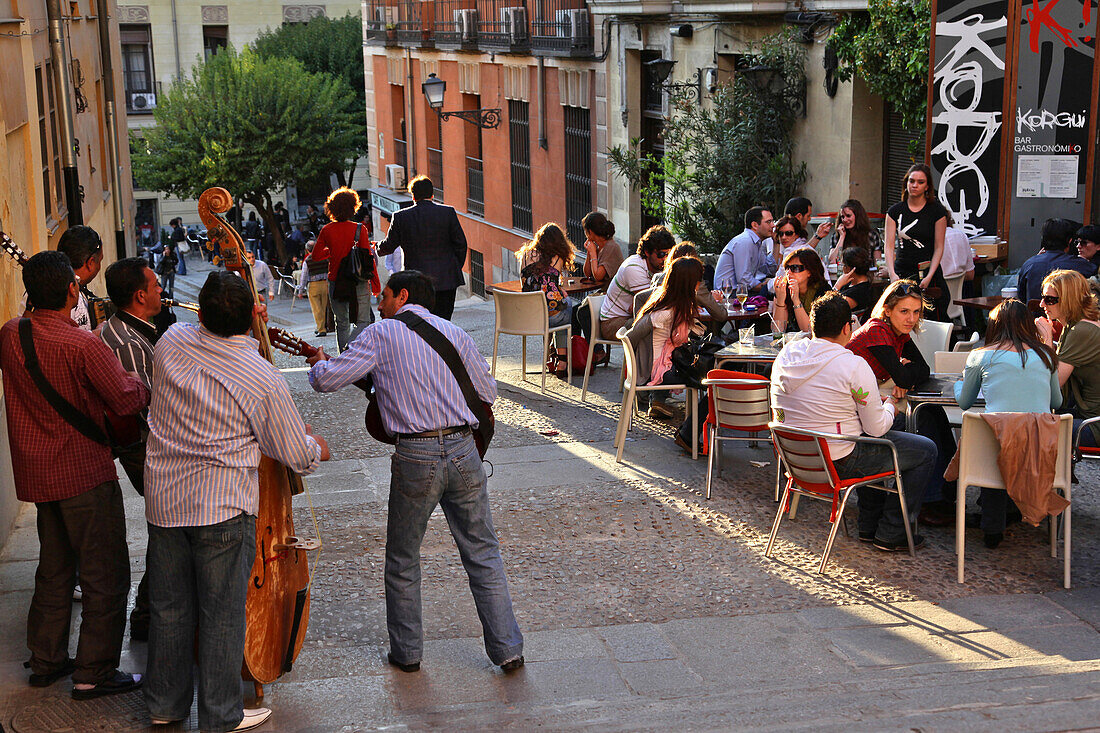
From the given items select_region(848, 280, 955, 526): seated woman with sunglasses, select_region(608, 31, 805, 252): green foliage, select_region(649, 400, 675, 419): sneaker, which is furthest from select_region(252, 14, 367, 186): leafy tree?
select_region(848, 280, 955, 526): seated woman with sunglasses

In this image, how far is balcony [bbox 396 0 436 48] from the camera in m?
26.0

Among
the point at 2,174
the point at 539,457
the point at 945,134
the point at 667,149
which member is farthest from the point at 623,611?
the point at 667,149

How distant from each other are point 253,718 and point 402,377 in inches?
53.7

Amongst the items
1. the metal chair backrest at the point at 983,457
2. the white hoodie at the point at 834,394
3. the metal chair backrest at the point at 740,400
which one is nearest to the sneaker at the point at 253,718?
the white hoodie at the point at 834,394

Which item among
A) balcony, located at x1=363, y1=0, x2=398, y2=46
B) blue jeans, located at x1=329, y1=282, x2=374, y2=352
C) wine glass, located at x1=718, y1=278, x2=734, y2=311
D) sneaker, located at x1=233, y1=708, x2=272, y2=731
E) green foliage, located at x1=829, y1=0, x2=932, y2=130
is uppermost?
balcony, located at x1=363, y1=0, x2=398, y2=46

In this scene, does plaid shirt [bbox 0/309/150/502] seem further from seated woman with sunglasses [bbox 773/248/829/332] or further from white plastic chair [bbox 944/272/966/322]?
white plastic chair [bbox 944/272/966/322]

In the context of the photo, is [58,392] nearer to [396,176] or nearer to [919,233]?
[919,233]

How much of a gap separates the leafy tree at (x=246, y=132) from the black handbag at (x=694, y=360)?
26.4 meters

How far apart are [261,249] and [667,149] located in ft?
71.3

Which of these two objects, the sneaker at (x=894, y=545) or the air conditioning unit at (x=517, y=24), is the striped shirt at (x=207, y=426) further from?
the air conditioning unit at (x=517, y=24)

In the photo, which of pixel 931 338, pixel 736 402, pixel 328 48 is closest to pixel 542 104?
pixel 931 338

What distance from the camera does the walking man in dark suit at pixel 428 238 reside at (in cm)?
1024

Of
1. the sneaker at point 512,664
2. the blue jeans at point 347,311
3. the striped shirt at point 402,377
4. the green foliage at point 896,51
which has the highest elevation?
the green foliage at point 896,51

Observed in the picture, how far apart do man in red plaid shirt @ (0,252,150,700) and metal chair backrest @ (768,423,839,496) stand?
10.1ft
